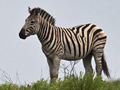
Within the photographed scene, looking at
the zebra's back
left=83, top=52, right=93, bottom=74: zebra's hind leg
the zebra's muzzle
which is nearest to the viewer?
the zebra's muzzle

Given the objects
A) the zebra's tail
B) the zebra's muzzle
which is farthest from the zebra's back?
the zebra's muzzle

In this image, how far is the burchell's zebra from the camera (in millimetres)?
8641

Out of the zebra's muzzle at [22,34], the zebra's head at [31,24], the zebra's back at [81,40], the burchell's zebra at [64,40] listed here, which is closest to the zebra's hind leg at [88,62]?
the burchell's zebra at [64,40]

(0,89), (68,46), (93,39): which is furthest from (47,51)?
(0,89)

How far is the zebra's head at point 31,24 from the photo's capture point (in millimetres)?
8461

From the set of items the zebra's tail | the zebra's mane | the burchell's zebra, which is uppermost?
the zebra's mane

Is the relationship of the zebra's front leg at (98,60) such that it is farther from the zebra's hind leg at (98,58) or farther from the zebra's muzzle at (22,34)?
the zebra's muzzle at (22,34)

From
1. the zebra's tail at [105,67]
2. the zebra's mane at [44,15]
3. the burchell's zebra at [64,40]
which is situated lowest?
the zebra's tail at [105,67]

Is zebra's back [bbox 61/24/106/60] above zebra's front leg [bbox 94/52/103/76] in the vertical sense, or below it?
above

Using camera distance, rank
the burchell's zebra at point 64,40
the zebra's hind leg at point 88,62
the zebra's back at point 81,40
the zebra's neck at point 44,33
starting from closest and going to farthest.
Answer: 1. the burchell's zebra at point 64,40
2. the zebra's neck at point 44,33
3. the zebra's back at point 81,40
4. the zebra's hind leg at point 88,62

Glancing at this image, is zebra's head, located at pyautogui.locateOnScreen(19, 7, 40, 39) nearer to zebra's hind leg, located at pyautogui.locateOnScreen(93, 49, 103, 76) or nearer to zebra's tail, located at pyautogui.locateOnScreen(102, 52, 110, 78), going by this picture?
zebra's hind leg, located at pyautogui.locateOnScreen(93, 49, 103, 76)

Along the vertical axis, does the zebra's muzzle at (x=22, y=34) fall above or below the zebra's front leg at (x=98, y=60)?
above

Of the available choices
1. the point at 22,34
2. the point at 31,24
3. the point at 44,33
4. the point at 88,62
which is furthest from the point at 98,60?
the point at 22,34

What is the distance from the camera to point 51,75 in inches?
352
